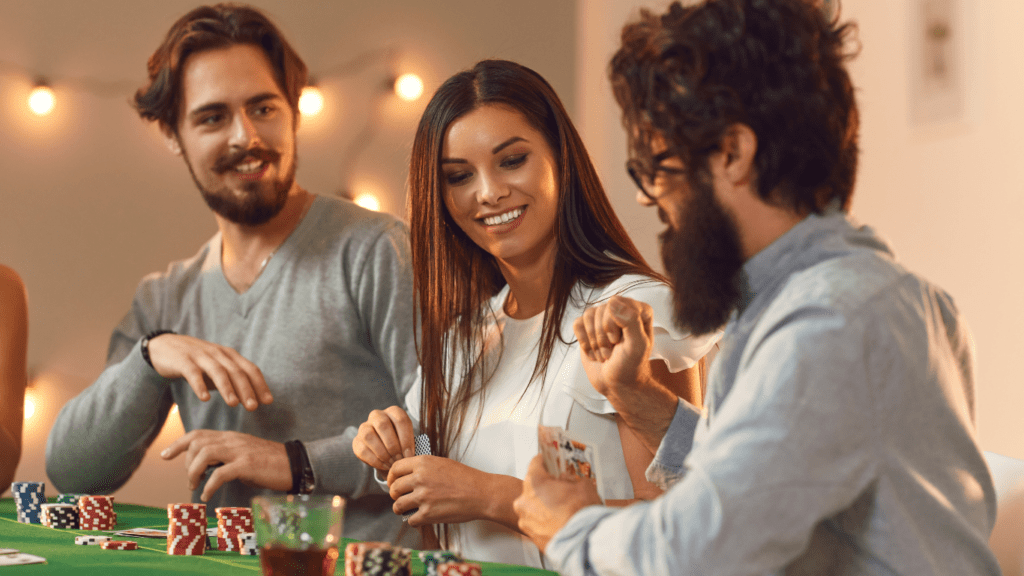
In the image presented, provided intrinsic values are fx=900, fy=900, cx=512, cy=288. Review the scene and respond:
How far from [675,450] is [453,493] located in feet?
1.28

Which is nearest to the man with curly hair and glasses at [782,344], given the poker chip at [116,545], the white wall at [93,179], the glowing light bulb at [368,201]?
the poker chip at [116,545]

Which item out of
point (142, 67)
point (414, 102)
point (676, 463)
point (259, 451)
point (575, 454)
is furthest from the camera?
point (414, 102)

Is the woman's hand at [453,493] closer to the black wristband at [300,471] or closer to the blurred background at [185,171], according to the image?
the black wristband at [300,471]

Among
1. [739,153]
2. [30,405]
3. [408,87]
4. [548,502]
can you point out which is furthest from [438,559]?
[408,87]

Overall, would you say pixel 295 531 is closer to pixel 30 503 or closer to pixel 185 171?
pixel 30 503

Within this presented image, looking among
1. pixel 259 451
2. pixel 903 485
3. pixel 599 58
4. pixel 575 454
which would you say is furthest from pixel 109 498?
pixel 599 58

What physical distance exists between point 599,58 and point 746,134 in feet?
11.0

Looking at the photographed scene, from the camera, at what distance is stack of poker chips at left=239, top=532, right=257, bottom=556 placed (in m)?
1.32

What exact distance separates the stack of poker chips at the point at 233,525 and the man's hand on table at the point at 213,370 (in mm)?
568

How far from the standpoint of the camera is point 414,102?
358cm

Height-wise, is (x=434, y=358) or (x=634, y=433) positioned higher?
(x=434, y=358)

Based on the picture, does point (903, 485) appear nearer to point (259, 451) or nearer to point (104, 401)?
point (259, 451)

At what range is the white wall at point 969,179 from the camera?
9.23ft

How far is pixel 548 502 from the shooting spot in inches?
38.9
